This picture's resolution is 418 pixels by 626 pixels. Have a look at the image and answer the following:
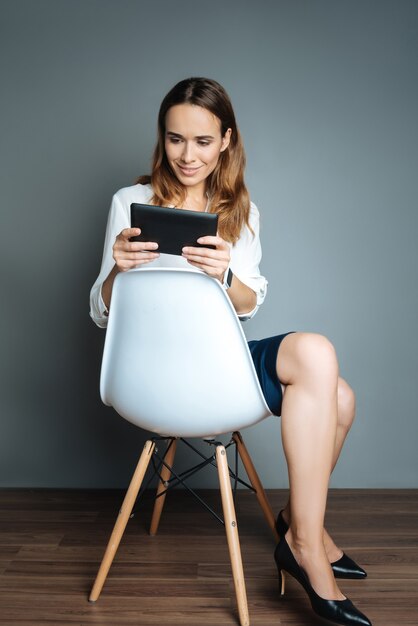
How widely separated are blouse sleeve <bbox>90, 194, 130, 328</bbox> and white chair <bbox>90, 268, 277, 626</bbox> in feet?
0.76

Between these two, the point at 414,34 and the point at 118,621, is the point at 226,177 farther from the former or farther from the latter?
the point at 118,621

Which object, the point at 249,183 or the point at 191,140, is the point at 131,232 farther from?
the point at 249,183

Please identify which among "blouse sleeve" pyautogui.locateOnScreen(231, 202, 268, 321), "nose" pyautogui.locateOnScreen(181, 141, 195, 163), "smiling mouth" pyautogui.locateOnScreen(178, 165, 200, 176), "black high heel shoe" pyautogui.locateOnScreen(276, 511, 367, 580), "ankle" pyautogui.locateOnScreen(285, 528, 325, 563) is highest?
"nose" pyautogui.locateOnScreen(181, 141, 195, 163)

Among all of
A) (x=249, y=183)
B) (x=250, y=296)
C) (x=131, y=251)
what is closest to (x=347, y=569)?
(x=250, y=296)

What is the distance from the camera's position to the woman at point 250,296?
1.46 meters

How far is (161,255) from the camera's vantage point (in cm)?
192

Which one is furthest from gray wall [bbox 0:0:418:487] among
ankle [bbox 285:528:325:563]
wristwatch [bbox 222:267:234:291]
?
ankle [bbox 285:528:325:563]

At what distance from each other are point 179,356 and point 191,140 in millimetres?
664

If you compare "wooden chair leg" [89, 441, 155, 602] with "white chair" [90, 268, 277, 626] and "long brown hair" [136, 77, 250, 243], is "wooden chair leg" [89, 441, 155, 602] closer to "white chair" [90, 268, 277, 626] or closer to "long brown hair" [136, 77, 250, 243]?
"white chair" [90, 268, 277, 626]

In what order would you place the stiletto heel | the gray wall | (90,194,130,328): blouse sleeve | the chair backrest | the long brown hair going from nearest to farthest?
the chair backrest, the stiletto heel, (90,194,130,328): blouse sleeve, the long brown hair, the gray wall

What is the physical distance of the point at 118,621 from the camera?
1.52 m

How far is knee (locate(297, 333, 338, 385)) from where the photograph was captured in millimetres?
1463

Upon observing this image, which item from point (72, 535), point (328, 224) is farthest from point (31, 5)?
point (72, 535)

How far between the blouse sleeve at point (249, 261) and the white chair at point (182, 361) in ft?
1.44
